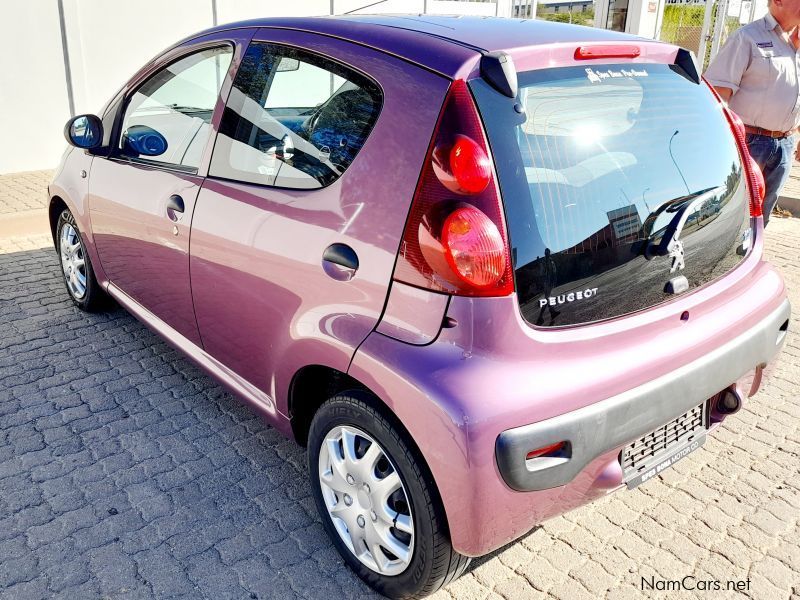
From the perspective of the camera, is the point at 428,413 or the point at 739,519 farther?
the point at 739,519

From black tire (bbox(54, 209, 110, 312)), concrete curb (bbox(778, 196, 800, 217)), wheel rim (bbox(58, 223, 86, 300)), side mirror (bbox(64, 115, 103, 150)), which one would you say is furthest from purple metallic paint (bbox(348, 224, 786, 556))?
concrete curb (bbox(778, 196, 800, 217))

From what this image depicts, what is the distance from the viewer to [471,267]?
1.82 meters

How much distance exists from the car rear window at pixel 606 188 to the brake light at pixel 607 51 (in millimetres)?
40

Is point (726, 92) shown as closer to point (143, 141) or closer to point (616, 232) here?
point (616, 232)

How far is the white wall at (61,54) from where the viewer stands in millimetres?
7516

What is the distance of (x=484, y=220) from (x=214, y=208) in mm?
1298

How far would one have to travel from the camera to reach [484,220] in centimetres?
182

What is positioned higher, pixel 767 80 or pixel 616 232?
pixel 767 80

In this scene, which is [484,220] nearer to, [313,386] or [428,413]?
[428,413]

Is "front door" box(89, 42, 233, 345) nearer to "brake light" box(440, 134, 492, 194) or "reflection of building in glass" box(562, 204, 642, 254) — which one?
"brake light" box(440, 134, 492, 194)

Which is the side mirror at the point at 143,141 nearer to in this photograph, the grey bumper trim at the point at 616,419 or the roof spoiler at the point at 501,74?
the roof spoiler at the point at 501,74

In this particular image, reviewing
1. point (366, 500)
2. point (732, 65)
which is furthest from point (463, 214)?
point (732, 65)

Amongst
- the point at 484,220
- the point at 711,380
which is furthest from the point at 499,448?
the point at 711,380

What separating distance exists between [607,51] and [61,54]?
24.8 ft
